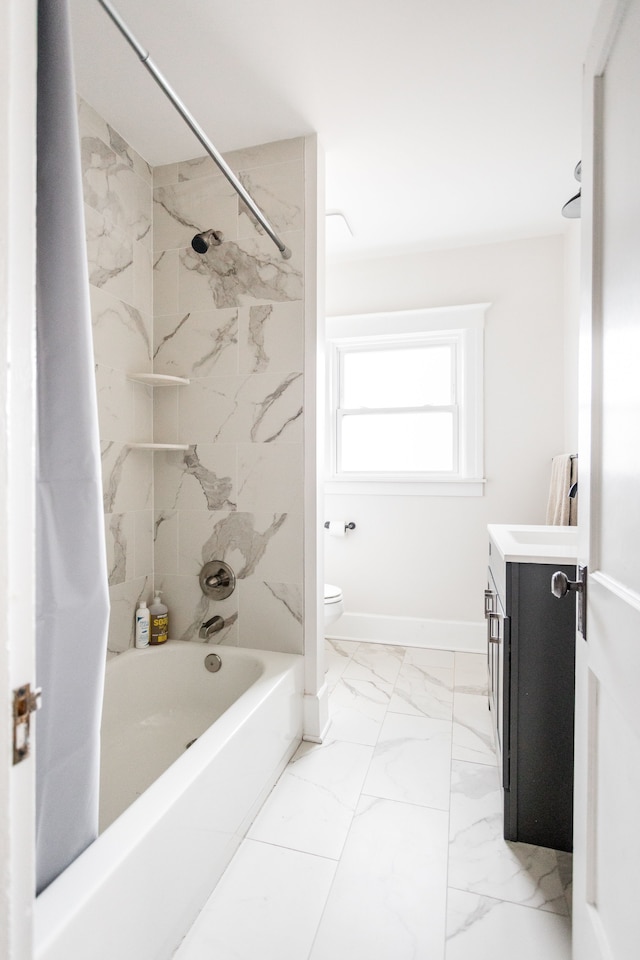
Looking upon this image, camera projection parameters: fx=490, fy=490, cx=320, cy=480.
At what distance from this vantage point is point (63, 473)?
0.75 meters

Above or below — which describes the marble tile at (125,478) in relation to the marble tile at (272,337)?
below

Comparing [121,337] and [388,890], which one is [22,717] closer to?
[388,890]

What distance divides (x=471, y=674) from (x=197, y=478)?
1.78m

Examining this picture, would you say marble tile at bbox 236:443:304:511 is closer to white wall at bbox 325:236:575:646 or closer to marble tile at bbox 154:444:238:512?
marble tile at bbox 154:444:238:512

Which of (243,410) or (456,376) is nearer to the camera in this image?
(243,410)

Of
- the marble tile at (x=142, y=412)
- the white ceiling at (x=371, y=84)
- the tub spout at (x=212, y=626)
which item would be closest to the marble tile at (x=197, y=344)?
the marble tile at (x=142, y=412)

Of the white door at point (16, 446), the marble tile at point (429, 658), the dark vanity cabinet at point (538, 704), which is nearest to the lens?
the white door at point (16, 446)

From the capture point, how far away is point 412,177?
7.43 ft

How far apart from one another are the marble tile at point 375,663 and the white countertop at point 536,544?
3.47ft

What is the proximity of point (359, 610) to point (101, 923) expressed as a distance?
2.39m

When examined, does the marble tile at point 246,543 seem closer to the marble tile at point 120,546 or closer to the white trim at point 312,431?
the white trim at point 312,431

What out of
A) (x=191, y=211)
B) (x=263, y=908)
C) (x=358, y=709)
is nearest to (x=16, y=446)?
(x=263, y=908)

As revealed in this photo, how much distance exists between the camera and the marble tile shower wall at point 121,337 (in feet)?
5.95

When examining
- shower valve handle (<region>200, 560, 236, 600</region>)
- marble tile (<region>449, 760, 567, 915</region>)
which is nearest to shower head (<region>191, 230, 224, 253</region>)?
shower valve handle (<region>200, 560, 236, 600</region>)
